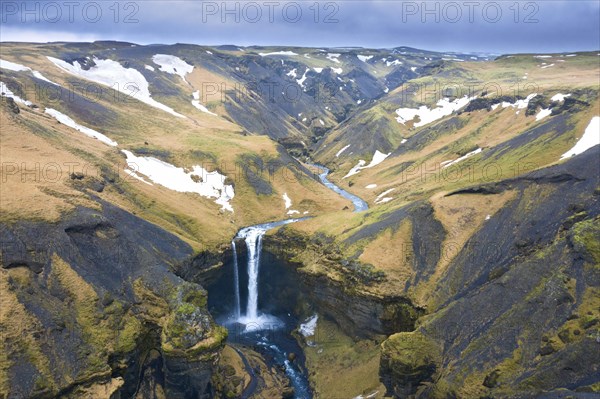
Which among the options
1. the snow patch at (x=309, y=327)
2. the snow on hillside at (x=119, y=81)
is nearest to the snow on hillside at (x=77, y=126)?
the snow on hillside at (x=119, y=81)

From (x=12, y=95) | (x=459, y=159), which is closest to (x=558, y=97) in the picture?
(x=459, y=159)

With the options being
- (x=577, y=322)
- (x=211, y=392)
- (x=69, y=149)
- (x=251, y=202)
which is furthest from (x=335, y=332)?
(x=69, y=149)

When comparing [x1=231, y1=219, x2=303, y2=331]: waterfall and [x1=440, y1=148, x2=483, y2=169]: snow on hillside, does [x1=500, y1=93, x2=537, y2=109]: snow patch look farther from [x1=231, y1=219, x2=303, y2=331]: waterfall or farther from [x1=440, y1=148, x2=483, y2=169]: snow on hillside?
[x1=231, y1=219, x2=303, y2=331]: waterfall

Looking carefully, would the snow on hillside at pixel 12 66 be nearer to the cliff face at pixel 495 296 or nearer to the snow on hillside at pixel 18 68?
the snow on hillside at pixel 18 68

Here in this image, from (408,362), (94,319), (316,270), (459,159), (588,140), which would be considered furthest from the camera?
(459,159)

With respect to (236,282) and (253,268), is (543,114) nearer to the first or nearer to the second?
(253,268)
